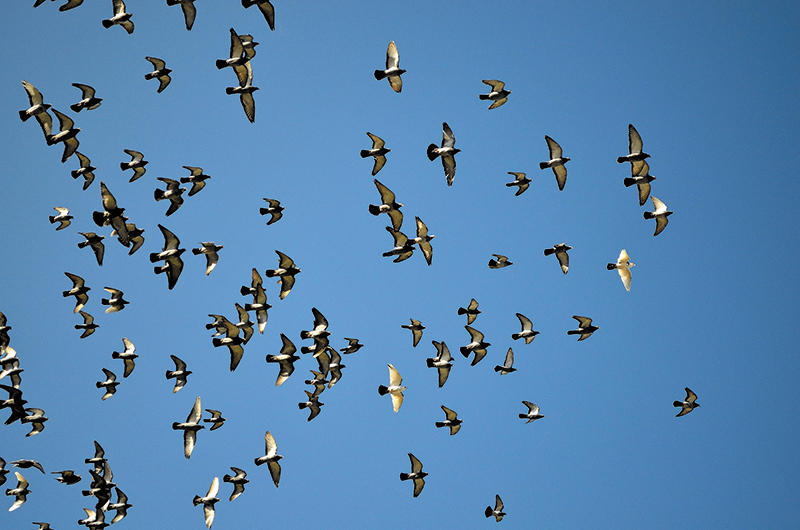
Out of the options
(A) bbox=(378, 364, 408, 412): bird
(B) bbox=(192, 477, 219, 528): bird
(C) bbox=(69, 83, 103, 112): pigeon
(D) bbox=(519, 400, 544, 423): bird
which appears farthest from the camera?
(D) bbox=(519, 400, 544, 423): bird

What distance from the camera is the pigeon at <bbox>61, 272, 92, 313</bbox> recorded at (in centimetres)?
3603

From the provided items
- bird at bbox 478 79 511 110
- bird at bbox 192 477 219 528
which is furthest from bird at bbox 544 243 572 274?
bird at bbox 192 477 219 528

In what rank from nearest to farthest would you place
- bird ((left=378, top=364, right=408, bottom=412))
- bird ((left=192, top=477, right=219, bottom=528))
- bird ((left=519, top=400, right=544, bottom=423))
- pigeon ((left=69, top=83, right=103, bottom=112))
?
pigeon ((left=69, top=83, right=103, bottom=112)), bird ((left=192, top=477, right=219, bottom=528)), bird ((left=378, top=364, right=408, bottom=412)), bird ((left=519, top=400, right=544, bottom=423))

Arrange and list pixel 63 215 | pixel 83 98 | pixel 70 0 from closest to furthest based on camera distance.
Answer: pixel 70 0 → pixel 83 98 → pixel 63 215

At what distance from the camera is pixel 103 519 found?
36219 mm

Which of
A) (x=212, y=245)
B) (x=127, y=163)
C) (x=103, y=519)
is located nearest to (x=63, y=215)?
(x=127, y=163)

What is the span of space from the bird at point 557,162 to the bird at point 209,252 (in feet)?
43.9

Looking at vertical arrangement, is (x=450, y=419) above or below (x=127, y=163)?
below

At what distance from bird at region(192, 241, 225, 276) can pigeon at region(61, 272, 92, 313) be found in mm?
5194

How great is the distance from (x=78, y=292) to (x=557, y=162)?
1993 centimetres

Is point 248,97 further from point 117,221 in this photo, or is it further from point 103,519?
point 103,519

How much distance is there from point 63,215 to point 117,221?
14.8 feet

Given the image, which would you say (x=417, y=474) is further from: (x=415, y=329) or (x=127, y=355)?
(x=127, y=355)

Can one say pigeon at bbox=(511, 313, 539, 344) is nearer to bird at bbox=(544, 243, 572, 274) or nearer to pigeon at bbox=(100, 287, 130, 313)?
bird at bbox=(544, 243, 572, 274)
